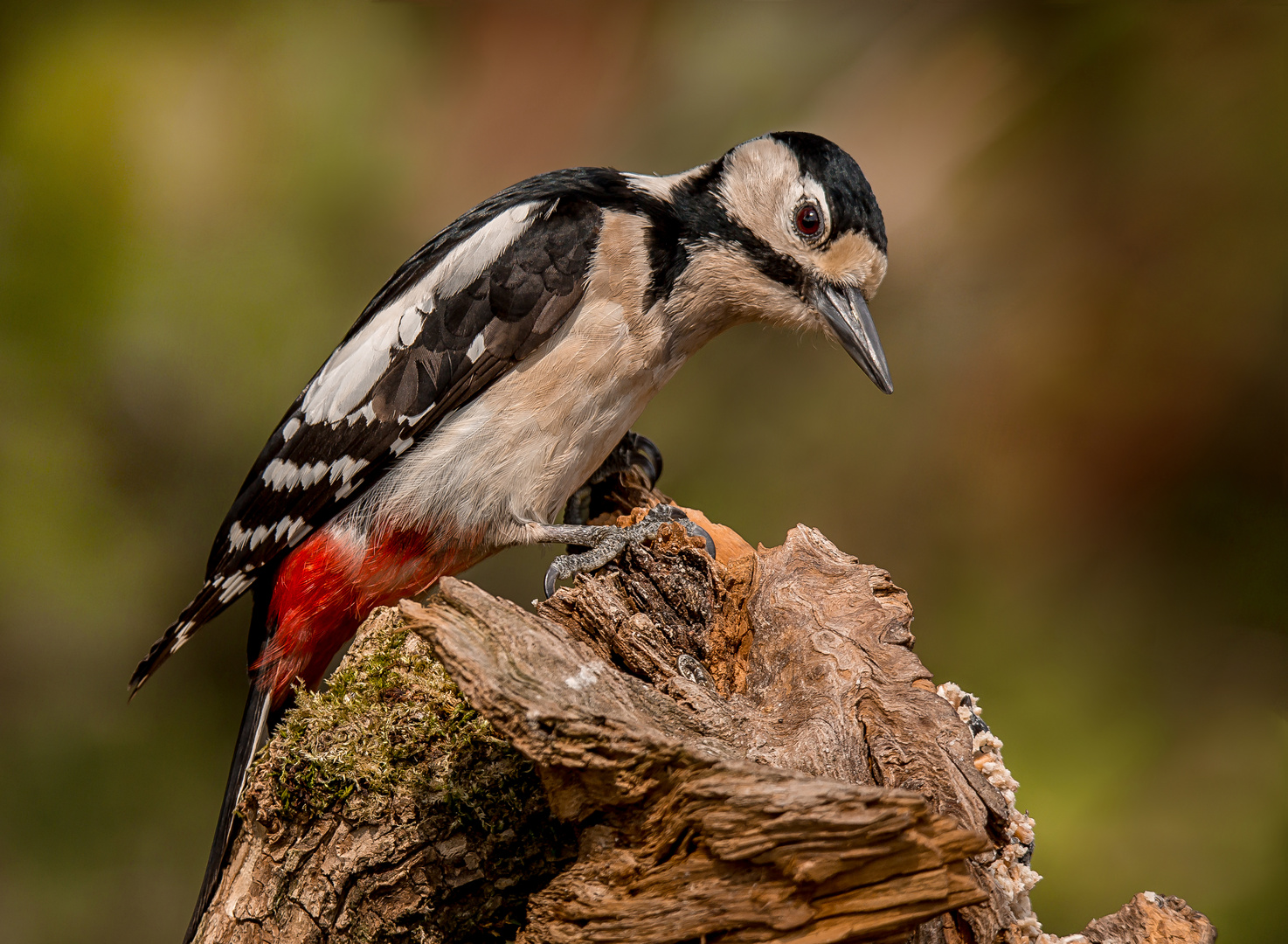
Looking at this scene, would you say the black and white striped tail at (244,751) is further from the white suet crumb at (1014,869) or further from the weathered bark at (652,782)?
the white suet crumb at (1014,869)

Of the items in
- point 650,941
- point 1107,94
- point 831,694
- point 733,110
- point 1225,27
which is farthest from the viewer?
point 733,110

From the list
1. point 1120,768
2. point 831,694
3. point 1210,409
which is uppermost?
point 1210,409

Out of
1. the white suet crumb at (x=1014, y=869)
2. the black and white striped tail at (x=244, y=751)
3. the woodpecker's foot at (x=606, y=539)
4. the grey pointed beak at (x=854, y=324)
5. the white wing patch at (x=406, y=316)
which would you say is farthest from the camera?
the white wing patch at (x=406, y=316)

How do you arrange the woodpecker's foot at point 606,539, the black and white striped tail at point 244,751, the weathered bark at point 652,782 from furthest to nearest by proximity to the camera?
the woodpecker's foot at point 606,539
the black and white striped tail at point 244,751
the weathered bark at point 652,782

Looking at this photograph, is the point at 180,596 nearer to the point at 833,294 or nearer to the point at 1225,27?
the point at 833,294

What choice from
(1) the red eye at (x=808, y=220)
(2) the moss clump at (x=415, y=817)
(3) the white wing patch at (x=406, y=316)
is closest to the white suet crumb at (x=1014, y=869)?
(2) the moss clump at (x=415, y=817)

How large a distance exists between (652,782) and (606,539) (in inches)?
32.8

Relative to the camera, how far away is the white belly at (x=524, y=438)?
2139mm

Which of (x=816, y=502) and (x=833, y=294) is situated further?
(x=816, y=502)

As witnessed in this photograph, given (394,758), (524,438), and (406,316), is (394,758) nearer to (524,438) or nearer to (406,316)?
(524,438)

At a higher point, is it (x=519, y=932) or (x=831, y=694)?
(x=831, y=694)

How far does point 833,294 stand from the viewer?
7.13 feet

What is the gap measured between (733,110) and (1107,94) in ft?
4.85

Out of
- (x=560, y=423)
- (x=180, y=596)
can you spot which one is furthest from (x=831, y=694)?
(x=180, y=596)
